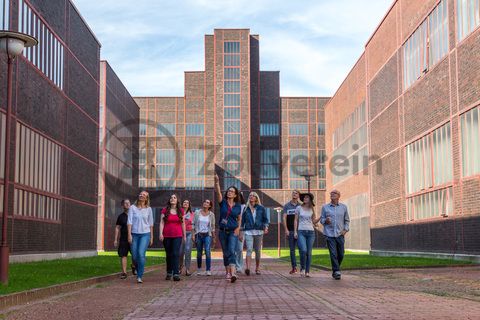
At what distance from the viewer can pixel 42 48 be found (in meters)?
31.2

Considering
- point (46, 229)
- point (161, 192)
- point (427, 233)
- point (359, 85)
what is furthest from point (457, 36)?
point (161, 192)

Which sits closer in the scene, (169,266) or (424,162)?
(169,266)

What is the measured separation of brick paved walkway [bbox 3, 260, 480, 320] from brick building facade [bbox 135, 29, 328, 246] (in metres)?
70.6

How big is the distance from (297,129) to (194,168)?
46.3 ft

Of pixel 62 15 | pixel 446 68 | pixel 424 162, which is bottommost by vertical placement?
pixel 424 162

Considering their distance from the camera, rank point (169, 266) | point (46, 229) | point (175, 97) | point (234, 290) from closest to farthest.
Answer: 1. point (234, 290)
2. point (169, 266)
3. point (46, 229)
4. point (175, 97)

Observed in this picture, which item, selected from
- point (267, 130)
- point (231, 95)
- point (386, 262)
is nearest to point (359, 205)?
point (386, 262)

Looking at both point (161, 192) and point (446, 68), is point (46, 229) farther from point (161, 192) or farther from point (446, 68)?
point (161, 192)

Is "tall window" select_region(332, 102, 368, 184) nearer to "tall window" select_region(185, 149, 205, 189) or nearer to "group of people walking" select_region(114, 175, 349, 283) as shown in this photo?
"tall window" select_region(185, 149, 205, 189)

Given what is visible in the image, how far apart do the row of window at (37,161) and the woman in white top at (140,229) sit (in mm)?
13801

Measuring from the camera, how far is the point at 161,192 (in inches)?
3147

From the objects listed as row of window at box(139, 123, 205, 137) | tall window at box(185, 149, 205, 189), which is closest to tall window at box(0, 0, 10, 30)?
tall window at box(185, 149, 205, 189)

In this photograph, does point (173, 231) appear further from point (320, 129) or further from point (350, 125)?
point (320, 129)

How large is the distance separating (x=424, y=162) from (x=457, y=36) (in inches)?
294
